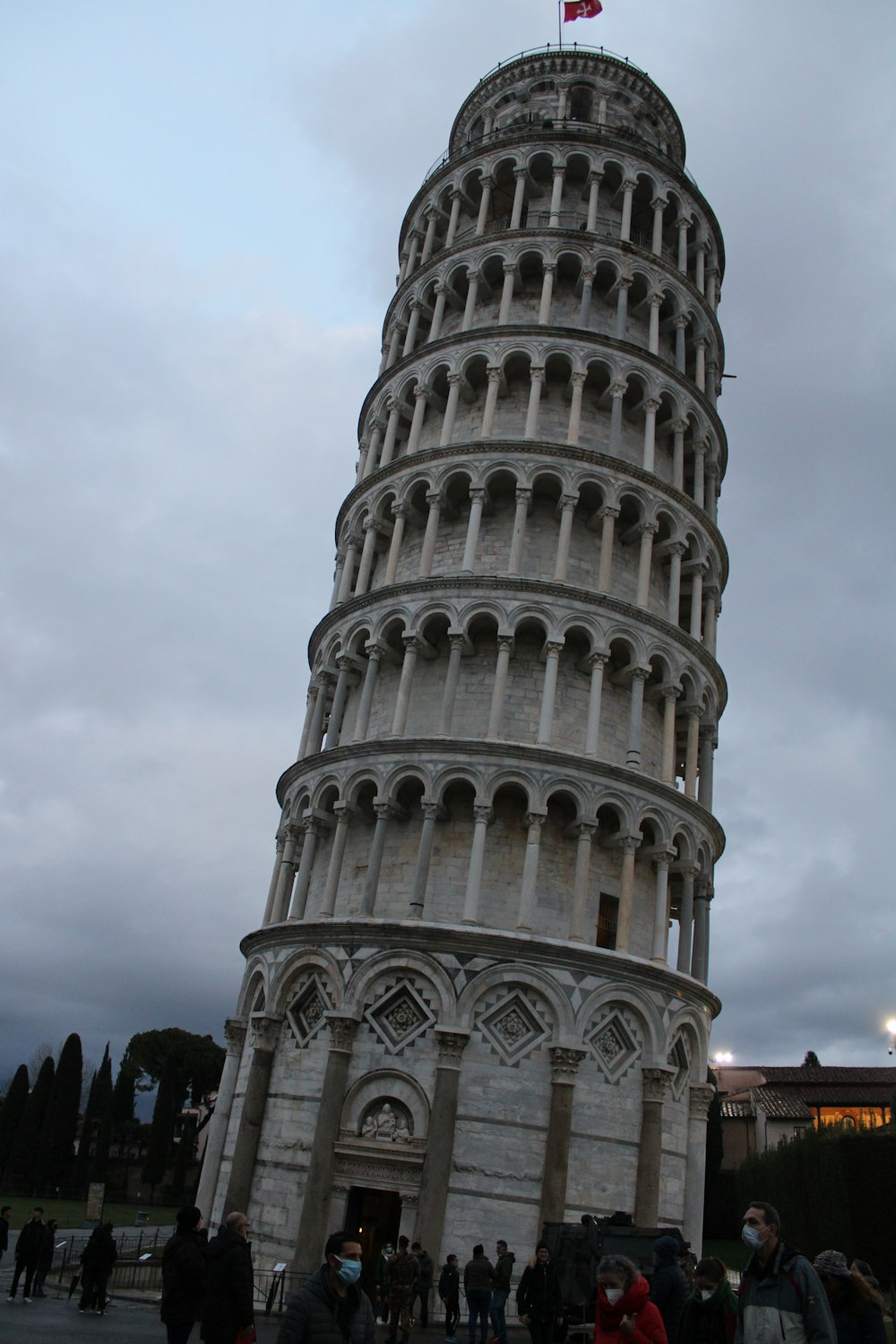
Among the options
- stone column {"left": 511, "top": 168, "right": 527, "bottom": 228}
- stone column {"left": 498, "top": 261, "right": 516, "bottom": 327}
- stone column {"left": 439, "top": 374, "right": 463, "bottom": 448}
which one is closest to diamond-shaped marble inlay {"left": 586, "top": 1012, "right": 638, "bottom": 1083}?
stone column {"left": 439, "top": 374, "right": 463, "bottom": 448}

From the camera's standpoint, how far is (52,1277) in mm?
26141

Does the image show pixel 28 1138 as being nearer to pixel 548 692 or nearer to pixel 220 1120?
pixel 220 1120

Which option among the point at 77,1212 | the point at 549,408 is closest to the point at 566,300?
the point at 549,408

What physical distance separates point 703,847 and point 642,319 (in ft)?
57.0

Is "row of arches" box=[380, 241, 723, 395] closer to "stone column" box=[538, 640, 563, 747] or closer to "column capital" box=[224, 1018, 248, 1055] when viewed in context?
"stone column" box=[538, 640, 563, 747]

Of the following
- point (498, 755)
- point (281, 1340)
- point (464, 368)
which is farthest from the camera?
point (464, 368)

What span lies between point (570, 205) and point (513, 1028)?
1067 inches

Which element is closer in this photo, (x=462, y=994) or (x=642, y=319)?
(x=462, y=994)

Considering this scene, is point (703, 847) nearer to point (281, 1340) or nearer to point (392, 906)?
point (392, 906)

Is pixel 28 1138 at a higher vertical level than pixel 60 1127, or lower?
lower

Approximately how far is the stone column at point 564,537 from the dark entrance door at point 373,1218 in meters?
15.2

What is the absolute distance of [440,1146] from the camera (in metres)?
22.0

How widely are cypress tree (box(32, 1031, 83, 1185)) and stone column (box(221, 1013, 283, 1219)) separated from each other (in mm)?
46858

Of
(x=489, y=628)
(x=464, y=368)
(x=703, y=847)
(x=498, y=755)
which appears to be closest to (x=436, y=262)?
(x=464, y=368)
